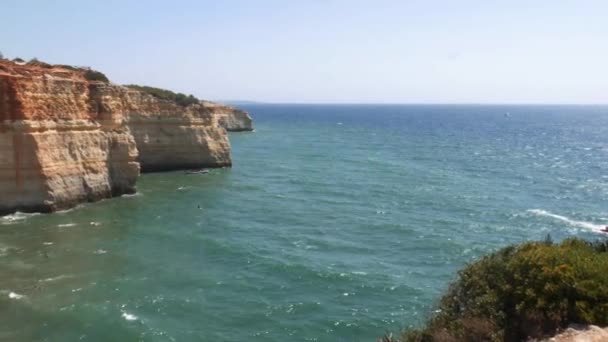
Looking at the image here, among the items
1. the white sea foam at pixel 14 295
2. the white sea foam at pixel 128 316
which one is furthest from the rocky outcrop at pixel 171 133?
the white sea foam at pixel 128 316

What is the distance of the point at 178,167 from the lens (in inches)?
2191

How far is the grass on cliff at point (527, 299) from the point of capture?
11.2 meters

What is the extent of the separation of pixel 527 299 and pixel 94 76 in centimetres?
4509

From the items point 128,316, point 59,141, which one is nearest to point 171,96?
point 59,141

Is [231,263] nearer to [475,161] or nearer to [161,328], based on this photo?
[161,328]

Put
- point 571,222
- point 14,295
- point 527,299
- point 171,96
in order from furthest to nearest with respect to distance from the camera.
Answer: point 171,96
point 571,222
point 14,295
point 527,299

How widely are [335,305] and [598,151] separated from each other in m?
84.1

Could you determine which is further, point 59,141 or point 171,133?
point 171,133

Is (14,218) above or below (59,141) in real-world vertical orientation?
below

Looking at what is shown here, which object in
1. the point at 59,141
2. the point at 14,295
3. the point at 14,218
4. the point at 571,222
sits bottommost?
the point at 571,222

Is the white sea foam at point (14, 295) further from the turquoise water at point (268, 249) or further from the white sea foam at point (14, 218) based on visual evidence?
the white sea foam at point (14, 218)

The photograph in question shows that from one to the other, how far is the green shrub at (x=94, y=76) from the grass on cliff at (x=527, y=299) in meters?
42.2

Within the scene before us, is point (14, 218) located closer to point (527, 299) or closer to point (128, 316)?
point (128, 316)

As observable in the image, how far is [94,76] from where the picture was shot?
48531 millimetres
